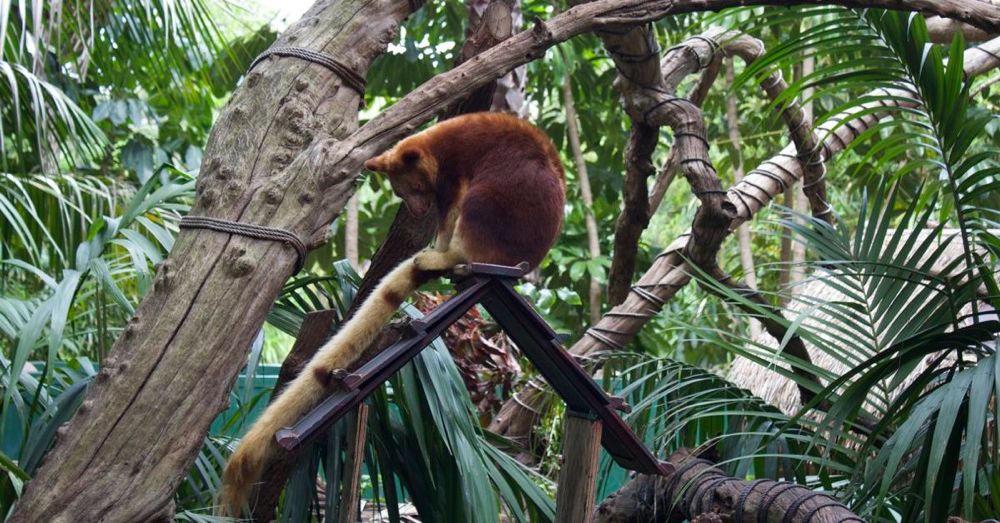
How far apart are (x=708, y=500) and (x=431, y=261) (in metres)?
0.73

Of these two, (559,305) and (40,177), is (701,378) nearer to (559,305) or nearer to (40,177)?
(40,177)

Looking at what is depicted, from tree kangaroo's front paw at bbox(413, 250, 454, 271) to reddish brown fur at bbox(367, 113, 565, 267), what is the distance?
0.17ft

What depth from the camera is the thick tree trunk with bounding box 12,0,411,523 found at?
5.57 feet

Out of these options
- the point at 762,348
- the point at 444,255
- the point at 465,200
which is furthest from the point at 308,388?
the point at 762,348

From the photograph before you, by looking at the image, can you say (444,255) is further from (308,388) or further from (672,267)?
(672,267)

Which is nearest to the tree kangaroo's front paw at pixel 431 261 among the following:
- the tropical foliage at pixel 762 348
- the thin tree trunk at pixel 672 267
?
the tropical foliage at pixel 762 348

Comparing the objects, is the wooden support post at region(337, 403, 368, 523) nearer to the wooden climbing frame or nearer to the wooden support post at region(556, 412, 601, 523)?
the wooden climbing frame

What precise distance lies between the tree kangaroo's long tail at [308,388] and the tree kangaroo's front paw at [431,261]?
11 millimetres

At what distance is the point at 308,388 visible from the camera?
1723 mm

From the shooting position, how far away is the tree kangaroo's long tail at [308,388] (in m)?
1.61

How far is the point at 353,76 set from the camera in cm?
209

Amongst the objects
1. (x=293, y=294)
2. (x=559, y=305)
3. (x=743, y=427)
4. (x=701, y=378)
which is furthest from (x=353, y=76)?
(x=559, y=305)

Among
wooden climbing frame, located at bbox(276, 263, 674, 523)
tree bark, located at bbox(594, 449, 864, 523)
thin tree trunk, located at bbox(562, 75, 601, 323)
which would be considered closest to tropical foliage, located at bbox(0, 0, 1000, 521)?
tree bark, located at bbox(594, 449, 864, 523)

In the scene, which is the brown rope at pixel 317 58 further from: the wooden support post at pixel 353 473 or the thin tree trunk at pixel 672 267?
the thin tree trunk at pixel 672 267
